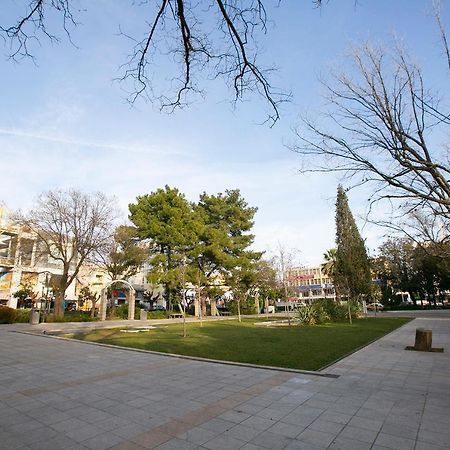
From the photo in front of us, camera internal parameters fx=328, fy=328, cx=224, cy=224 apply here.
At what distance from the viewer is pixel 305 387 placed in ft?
20.6

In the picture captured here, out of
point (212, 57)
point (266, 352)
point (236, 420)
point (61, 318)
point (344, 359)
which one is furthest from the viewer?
point (61, 318)

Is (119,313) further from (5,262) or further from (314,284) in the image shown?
(314,284)

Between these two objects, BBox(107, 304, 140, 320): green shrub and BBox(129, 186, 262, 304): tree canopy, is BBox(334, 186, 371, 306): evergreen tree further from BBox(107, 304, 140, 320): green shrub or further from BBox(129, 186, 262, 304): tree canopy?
BBox(107, 304, 140, 320): green shrub

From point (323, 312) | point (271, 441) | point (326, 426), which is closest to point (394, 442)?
point (326, 426)

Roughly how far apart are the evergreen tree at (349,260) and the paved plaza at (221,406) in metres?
29.3

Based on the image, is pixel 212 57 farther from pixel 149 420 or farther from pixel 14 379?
pixel 14 379

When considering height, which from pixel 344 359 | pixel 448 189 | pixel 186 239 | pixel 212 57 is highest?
pixel 186 239

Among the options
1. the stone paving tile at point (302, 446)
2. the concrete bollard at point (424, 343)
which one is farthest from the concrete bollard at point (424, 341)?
the stone paving tile at point (302, 446)

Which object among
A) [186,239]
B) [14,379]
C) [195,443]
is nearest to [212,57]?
[195,443]

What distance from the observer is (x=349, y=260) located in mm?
37625

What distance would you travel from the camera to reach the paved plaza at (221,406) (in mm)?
3975

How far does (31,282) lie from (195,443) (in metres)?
43.1

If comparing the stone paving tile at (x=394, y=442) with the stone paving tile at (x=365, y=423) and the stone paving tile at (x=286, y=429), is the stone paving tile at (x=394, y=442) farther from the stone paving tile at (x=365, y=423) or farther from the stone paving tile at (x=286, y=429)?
the stone paving tile at (x=286, y=429)

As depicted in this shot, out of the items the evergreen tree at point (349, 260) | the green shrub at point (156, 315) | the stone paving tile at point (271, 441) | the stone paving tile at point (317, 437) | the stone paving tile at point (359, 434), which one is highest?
the evergreen tree at point (349, 260)
